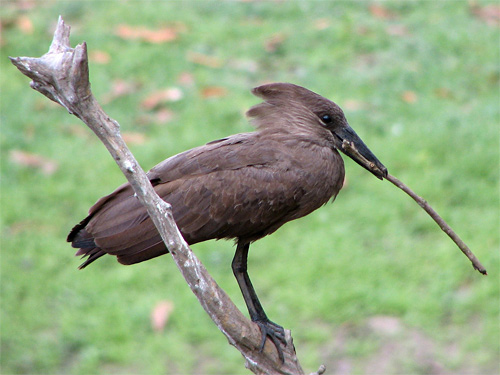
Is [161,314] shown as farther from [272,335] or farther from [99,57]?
[99,57]

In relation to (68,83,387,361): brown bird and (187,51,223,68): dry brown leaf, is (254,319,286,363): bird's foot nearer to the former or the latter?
(68,83,387,361): brown bird

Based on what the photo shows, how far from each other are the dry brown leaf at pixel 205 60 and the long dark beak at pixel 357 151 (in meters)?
4.73

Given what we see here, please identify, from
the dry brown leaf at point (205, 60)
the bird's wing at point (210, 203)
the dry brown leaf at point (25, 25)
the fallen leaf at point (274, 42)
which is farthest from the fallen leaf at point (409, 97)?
the bird's wing at point (210, 203)

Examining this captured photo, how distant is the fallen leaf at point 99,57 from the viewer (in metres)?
7.91

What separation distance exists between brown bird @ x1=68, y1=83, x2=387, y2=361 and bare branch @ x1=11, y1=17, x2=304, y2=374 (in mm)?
292

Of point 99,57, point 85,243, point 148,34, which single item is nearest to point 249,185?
point 85,243

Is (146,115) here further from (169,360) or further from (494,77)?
(494,77)

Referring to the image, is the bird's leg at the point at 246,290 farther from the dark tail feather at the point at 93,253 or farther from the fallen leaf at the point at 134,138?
the fallen leaf at the point at 134,138

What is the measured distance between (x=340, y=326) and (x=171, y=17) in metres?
4.67

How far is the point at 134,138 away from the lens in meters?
6.88

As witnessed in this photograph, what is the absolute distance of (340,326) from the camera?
5367 mm

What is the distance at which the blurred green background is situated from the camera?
5.29 metres

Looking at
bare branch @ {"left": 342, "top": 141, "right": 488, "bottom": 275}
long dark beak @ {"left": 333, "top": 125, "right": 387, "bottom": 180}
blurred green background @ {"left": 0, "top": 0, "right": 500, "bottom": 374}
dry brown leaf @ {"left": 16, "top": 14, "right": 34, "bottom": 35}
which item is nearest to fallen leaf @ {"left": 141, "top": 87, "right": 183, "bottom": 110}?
blurred green background @ {"left": 0, "top": 0, "right": 500, "bottom": 374}

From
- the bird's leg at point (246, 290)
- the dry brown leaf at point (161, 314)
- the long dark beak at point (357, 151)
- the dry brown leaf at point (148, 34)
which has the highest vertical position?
the dry brown leaf at point (148, 34)
